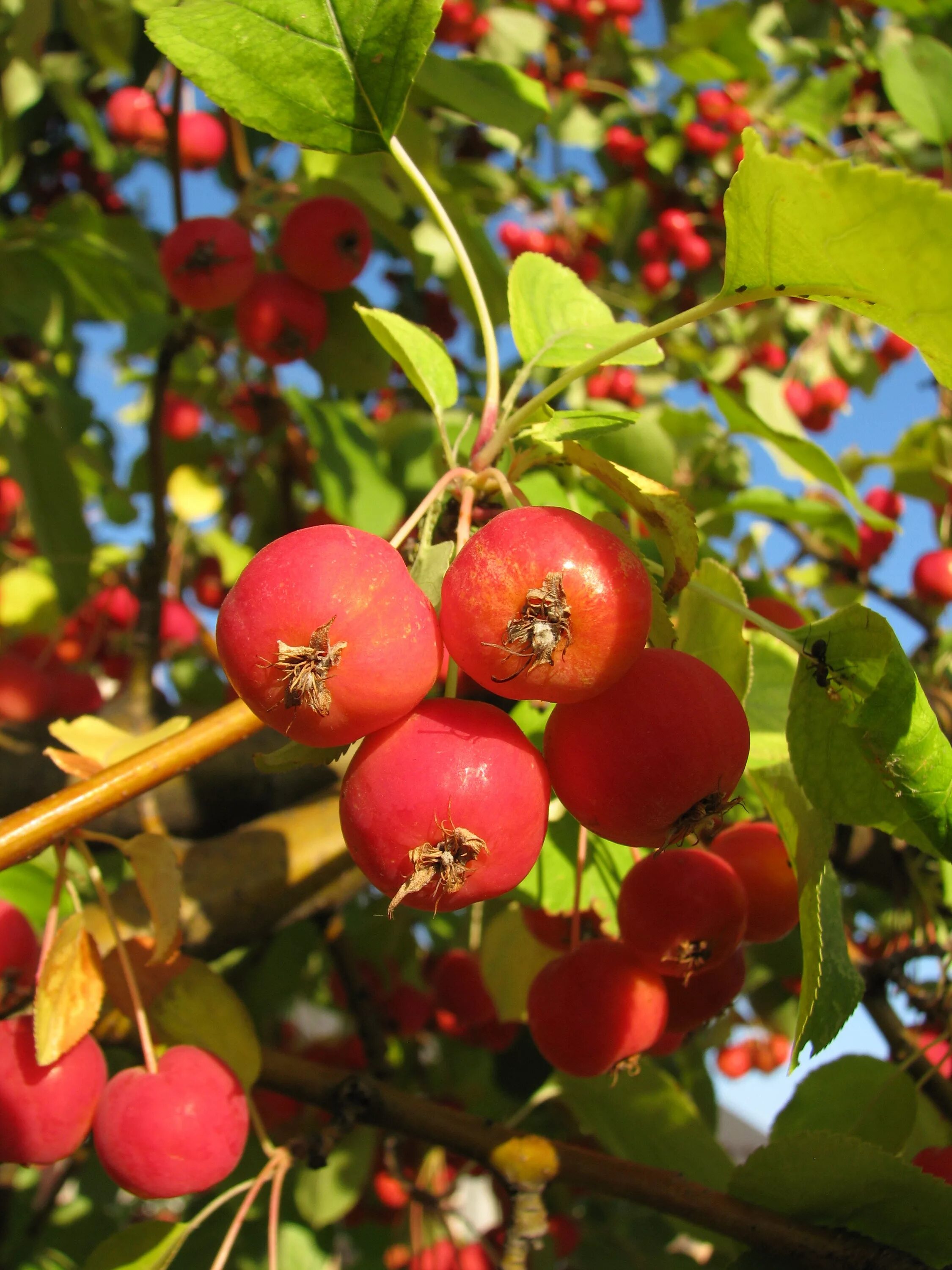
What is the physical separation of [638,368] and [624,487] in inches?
118

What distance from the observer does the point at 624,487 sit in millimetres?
745

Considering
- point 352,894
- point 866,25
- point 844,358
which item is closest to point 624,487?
point 352,894

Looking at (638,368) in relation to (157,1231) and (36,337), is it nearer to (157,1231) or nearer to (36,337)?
(36,337)

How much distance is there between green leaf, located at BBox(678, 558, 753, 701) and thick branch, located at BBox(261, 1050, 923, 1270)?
22.4 inches

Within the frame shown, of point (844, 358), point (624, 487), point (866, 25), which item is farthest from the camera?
point (844, 358)

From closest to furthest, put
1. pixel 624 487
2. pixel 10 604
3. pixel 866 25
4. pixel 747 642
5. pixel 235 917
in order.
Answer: pixel 624 487
pixel 747 642
pixel 235 917
pixel 10 604
pixel 866 25

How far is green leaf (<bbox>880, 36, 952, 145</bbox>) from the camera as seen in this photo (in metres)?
2.22

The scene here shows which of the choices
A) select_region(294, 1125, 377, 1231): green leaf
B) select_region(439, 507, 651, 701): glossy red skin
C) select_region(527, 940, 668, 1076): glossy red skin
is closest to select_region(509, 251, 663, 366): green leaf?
select_region(439, 507, 651, 701): glossy red skin

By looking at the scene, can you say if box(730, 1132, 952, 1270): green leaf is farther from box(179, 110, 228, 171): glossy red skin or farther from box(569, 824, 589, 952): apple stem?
box(179, 110, 228, 171): glossy red skin

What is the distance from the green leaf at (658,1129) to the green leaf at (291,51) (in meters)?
1.23

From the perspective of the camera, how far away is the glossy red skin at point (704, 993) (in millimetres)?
1082

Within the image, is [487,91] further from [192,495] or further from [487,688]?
[192,495]

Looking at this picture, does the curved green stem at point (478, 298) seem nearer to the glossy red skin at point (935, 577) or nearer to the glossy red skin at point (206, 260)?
the glossy red skin at point (206, 260)

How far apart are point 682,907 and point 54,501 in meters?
2.09
